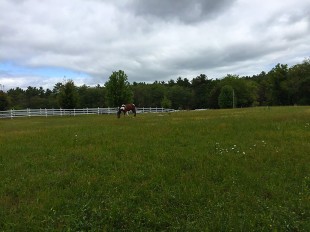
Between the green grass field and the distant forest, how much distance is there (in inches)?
3339

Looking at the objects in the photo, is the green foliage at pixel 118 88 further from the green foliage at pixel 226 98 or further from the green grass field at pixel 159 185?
the green foliage at pixel 226 98

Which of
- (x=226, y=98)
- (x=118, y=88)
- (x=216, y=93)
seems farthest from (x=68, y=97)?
(x=216, y=93)

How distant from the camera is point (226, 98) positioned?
112 meters

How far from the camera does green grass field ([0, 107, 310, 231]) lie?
6602mm

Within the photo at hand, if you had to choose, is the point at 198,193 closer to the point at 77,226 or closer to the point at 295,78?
the point at 77,226

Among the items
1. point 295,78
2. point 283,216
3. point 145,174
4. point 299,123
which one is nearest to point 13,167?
point 145,174

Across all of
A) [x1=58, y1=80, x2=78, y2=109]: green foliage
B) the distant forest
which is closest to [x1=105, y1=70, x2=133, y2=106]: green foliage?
[x1=58, y1=80, x2=78, y2=109]: green foliage

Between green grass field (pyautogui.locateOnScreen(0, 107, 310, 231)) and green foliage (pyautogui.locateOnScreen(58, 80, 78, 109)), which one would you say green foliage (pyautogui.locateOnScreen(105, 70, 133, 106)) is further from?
green grass field (pyautogui.locateOnScreen(0, 107, 310, 231))

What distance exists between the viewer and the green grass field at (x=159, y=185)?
6602mm

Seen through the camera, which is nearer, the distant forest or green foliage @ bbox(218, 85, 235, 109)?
the distant forest

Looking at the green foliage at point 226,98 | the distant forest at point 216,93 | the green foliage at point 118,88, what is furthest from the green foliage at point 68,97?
the green foliage at point 226,98

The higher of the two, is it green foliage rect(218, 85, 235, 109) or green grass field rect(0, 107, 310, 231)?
green foliage rect(218, 85, 235, 109)

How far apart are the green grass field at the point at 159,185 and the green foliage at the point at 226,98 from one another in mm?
100725

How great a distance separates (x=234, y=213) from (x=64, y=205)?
11.3 ft
